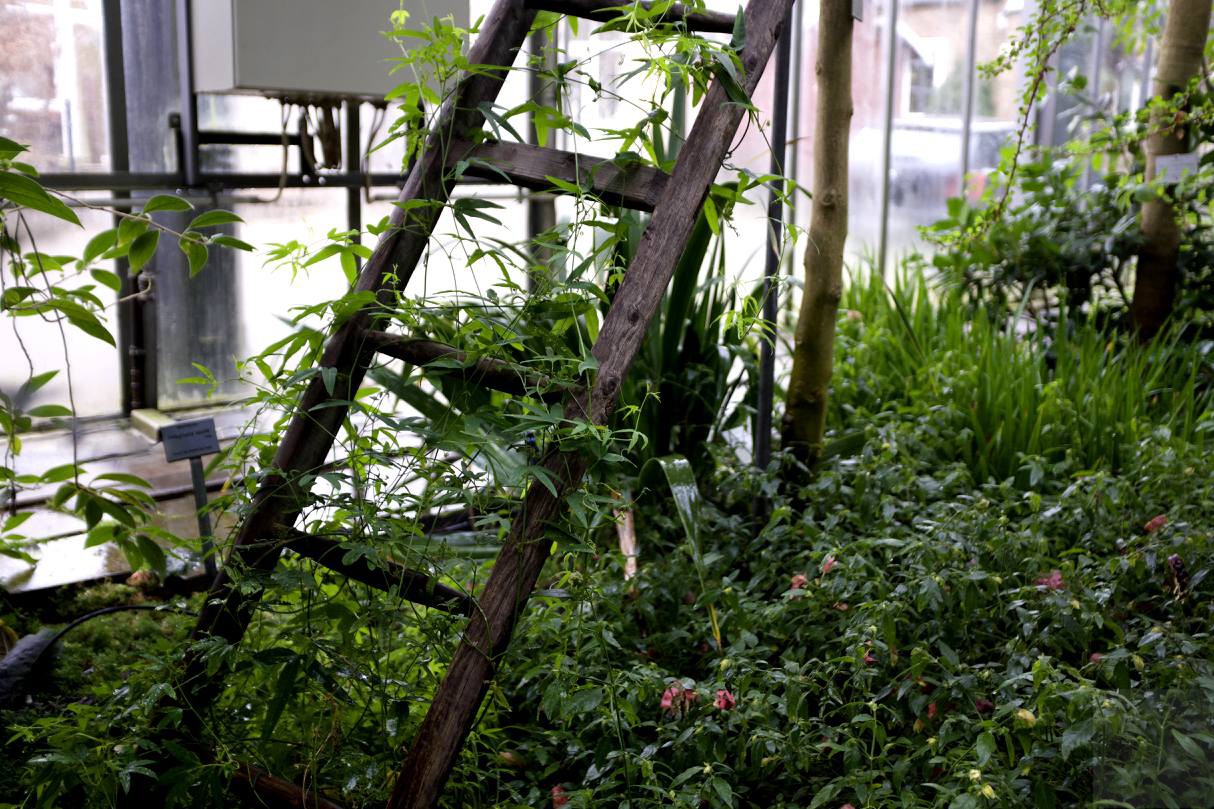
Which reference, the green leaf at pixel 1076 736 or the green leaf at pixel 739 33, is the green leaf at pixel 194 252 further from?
the green leaf at pixel 1076 736

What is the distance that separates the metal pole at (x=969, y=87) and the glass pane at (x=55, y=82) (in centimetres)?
376

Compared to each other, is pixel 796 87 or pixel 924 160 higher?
pixel 796 87

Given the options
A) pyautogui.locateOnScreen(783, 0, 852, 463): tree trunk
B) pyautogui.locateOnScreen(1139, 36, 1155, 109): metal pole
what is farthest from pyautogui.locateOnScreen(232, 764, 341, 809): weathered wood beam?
pyautogui.locateOnScreen(1139, 36, 1155, 109): metal pole

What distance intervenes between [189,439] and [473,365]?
921 millimetres

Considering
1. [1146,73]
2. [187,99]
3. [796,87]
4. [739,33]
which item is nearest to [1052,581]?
[739,33]

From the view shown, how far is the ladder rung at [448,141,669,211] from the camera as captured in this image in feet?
4.65

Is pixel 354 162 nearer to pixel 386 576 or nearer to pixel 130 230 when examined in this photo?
pixel 130 230

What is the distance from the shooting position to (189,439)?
202 centimetres

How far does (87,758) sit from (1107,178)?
384 centimetres

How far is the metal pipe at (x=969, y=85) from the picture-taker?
5.10 metres

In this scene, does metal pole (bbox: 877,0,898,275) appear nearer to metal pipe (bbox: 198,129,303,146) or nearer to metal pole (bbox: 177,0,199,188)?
metal pipe (bbox: 198,129,303,146)

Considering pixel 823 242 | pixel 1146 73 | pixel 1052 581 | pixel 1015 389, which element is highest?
pixel 1146 73

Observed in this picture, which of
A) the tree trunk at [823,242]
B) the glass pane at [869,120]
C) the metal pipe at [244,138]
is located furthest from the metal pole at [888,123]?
the metal pipe at [244,138]

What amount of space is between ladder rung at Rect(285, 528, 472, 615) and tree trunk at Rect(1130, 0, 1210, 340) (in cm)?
272
